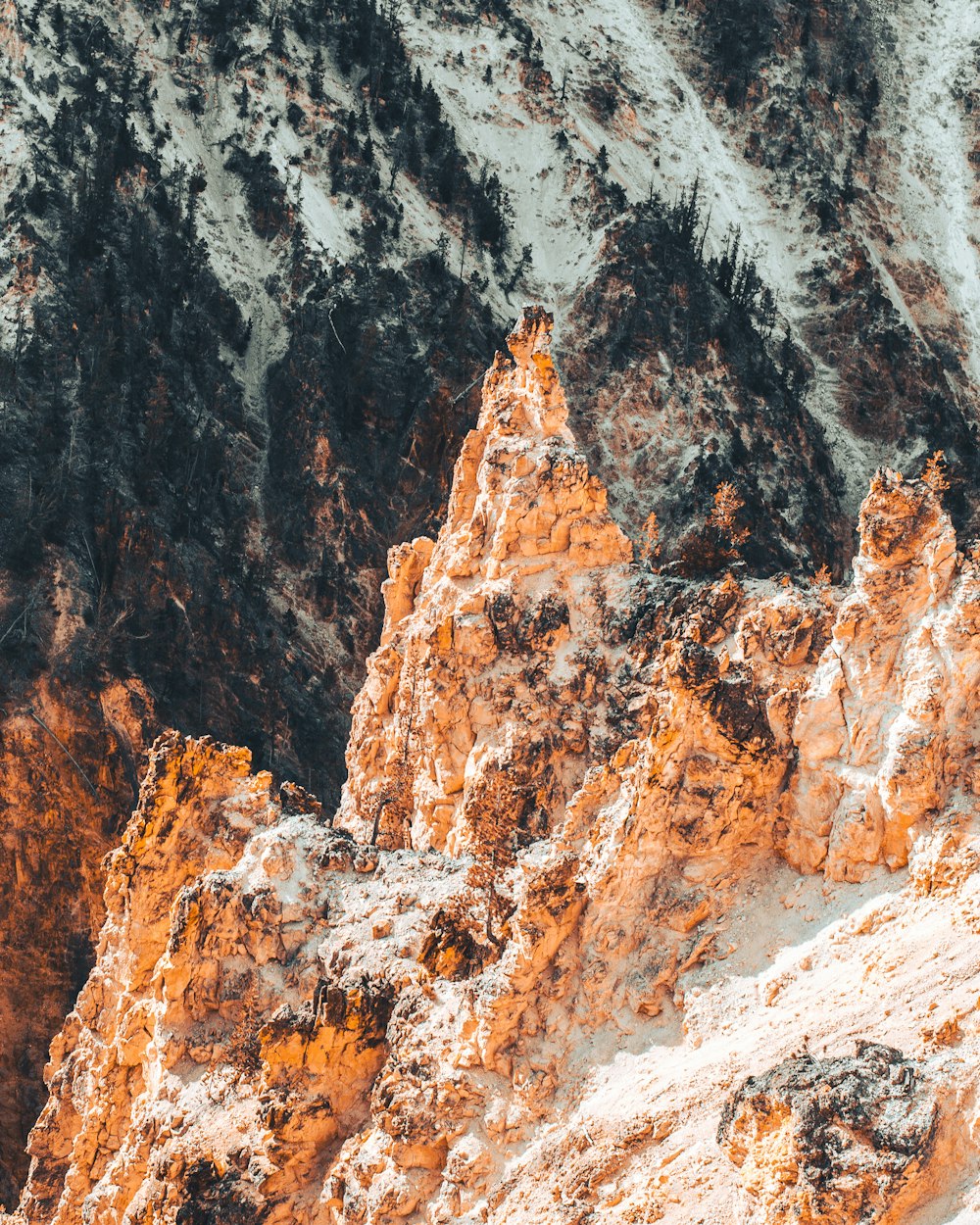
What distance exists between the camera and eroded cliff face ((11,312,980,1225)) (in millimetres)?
14820

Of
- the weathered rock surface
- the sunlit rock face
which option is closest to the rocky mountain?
the sunlit rock face

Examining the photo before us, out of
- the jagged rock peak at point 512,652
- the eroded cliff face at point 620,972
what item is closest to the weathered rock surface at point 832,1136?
the eroded cliff face at point 620,972

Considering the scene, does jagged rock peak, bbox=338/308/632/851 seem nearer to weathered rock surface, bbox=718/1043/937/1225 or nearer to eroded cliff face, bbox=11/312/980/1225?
eroded cliff face, bbox=11/312/980/1225

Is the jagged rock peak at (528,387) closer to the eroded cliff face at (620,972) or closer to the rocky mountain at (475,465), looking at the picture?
the rocky mountain at (475,465)

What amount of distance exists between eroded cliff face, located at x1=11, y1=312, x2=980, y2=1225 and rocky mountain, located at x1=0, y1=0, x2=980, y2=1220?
0.10 m

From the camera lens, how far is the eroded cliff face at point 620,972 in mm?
14820

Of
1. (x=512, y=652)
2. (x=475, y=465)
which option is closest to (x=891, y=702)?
(x=512, y=652)

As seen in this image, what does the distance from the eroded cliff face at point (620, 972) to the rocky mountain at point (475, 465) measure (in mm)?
102

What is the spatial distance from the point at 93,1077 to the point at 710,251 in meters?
60.0

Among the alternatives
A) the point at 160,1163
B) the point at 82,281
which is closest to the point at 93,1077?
the point at 160,1163

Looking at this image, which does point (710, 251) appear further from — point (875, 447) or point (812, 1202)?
point (812, 1202)

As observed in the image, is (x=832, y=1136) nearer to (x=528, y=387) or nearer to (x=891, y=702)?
(x=891, y=702)

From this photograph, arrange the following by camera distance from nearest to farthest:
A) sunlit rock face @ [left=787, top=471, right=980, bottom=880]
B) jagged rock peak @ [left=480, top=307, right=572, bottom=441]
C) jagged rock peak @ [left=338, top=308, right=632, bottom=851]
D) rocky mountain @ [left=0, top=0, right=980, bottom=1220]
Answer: sunlit rock face @ [left=787, top=471, right=980, bottom=880], rocky mountain @ [left=0, top=0, right=980, bottom=1220], jagged rock peak @ [left=338, top=308, right=632, bottom=851], jagged rock peak @ [left=480, top=307, right=572, bottom=441]

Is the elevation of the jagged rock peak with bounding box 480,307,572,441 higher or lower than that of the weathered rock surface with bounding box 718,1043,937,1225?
Answer: higher
